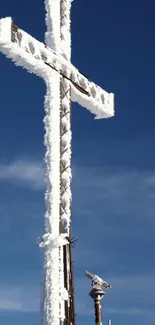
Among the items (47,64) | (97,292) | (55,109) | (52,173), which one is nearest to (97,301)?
(97,292)

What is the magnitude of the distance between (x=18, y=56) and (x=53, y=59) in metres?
2.41

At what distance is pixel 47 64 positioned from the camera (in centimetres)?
3094

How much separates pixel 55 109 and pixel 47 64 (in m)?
2.05

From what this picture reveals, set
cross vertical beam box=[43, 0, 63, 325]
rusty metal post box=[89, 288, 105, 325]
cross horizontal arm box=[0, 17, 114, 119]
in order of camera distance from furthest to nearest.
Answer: rusty metal post box=[89, 288, 105, 325] < cross horizontal arm box=[0, 17, 114, 119] < cross vertical beam box=[43, 0, 63, 325]

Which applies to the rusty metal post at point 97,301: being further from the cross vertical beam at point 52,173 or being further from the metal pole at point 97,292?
the cross vertical beam at point 52,173

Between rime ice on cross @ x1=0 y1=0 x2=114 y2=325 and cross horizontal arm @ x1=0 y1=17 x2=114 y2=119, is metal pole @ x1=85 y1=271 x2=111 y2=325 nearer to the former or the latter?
cross horizontal arm @ x1=0 y1=17 x2=114 y2=119

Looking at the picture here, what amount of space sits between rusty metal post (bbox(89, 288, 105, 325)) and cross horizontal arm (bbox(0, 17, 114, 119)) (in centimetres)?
1021

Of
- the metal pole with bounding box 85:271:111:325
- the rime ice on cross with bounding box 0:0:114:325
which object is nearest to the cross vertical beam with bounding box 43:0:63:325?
the rime ice on cross with bounding box 0:0:114:325

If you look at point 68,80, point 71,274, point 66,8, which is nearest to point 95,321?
point 71,274

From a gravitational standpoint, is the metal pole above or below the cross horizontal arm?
below

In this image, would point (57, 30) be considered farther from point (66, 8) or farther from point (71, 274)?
point (71, 274)

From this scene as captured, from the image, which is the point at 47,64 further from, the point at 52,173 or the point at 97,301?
the point at 97,301

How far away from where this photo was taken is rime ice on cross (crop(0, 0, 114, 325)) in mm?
27938

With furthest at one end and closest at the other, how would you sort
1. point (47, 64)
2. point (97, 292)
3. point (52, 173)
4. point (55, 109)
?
point (97, 292), point (47, 64), point (55, 109), point (52, 173)
